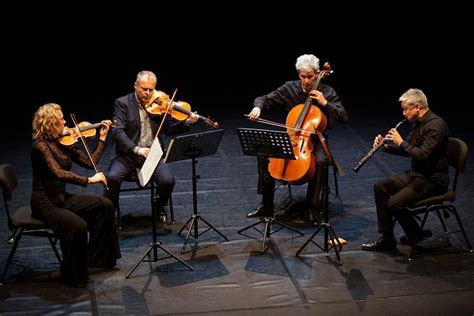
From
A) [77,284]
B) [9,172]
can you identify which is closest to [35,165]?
[9,172]

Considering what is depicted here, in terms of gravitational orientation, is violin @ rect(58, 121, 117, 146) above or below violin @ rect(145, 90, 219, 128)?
below

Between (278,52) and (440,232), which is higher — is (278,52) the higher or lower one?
the higher one

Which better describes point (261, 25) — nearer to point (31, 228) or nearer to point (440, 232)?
point (440, 232)

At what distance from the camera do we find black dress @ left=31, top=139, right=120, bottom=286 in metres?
5.33

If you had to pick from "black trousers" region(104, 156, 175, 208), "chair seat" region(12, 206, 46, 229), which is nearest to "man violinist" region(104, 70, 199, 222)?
"black trousers" region(104, 156, 175, 208)

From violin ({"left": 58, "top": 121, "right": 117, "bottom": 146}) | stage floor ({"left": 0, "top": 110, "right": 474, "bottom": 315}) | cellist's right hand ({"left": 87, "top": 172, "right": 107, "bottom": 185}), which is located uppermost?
violin ({"left": 58, "top": 121, "right": 117, "bottom": 146})

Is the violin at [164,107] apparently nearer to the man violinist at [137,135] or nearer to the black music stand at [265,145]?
the man violinist at [137,135]

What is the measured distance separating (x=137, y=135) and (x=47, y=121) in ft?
4.01

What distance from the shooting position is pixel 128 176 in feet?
20.8

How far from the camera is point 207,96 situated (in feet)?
33.8

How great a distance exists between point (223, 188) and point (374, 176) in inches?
59.3

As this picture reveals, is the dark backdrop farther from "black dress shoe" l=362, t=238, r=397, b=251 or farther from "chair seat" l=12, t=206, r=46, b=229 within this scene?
"chair seat" l=12, t=206, r=46, b=229

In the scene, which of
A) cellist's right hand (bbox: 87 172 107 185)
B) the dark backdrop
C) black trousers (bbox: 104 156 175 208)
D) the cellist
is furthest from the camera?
the dark backdrop

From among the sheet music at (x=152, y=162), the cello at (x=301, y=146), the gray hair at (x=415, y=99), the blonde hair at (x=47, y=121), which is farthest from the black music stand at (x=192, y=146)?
the gray hair at (x=415, y=99)
